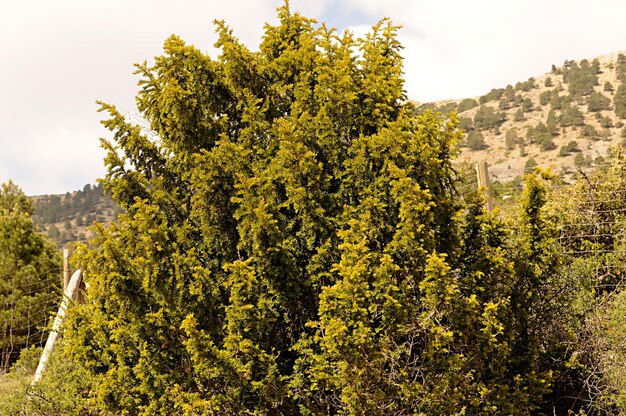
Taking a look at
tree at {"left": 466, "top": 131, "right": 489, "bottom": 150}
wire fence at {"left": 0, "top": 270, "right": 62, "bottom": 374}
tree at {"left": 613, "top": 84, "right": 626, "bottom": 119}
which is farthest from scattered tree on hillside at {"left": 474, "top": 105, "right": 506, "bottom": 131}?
wire fence at {"left": 0, "top": 270, "right": 62, "bottom": 374}

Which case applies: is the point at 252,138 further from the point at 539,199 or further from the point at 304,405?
the point at 539,199

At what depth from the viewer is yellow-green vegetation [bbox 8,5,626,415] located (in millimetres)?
5445

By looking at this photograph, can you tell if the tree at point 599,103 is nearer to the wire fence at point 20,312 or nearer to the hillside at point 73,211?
the wire fence at point 20,312

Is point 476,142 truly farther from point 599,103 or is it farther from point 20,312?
point 20,312

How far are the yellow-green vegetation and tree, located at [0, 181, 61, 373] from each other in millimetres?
8251

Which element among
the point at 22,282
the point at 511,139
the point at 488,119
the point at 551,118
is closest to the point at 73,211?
the point at 488,119

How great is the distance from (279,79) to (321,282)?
227cm

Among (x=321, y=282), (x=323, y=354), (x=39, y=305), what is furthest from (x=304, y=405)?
(x=39, y=305)

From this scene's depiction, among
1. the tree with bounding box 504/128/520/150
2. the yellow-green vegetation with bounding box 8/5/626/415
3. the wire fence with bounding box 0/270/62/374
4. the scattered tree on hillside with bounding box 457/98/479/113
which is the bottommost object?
the wire fence with bounding box 0/270/62/374

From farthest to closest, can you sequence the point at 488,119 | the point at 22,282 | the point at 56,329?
the point at 488,119 → the point at 22,282 → the point at 56,329

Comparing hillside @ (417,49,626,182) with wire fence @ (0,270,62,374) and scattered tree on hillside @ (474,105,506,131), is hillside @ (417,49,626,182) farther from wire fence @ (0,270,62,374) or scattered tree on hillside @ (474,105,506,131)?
wire fence @ (0,270,62,374)

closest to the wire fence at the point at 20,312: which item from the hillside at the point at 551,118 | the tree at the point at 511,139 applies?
the hillside at the point at 551,118

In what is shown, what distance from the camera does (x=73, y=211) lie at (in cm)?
8150

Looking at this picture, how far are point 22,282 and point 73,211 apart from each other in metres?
70.4
